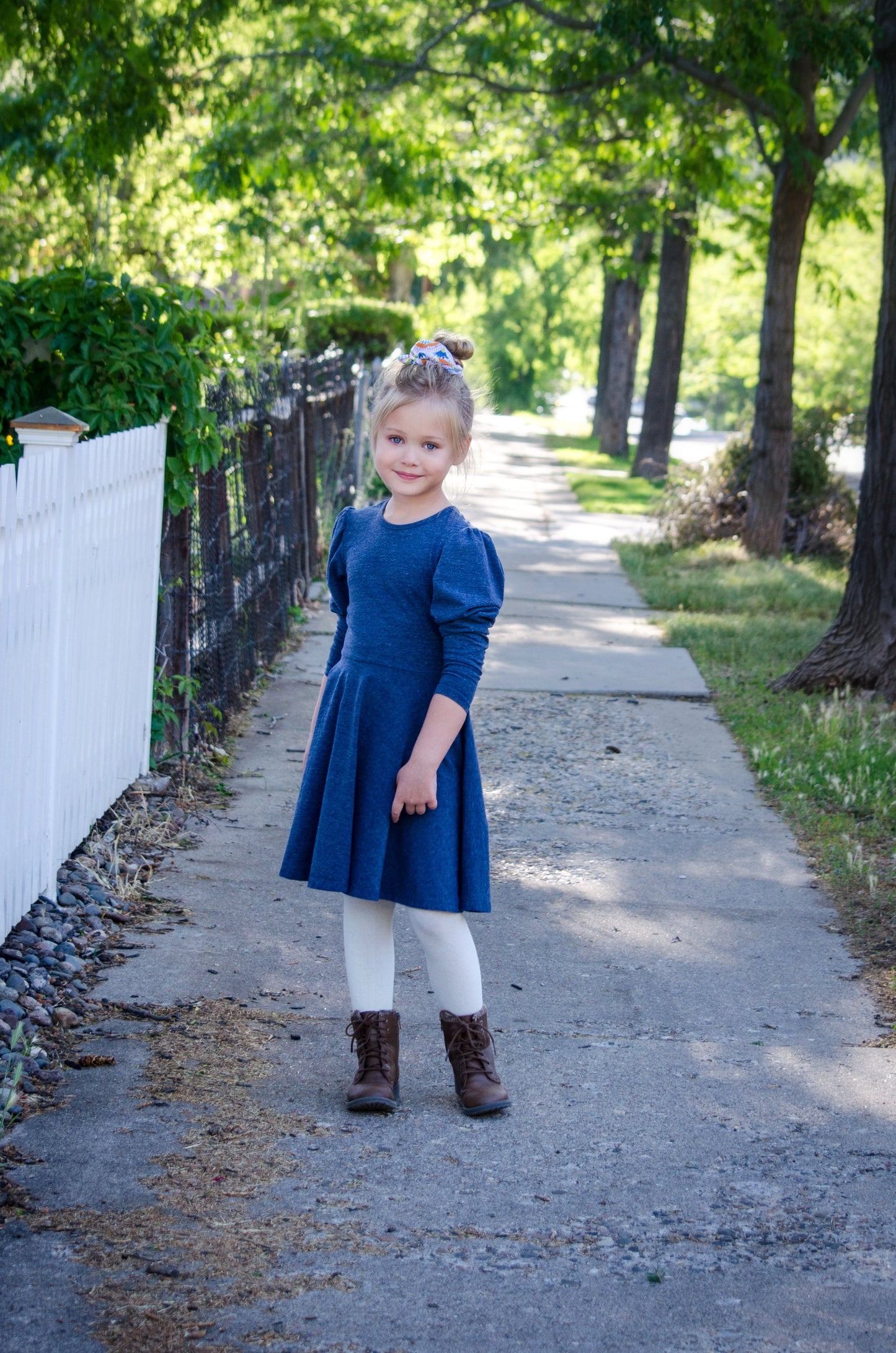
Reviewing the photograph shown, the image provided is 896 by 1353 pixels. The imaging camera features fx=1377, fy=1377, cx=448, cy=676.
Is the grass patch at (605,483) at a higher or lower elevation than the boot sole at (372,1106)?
higher

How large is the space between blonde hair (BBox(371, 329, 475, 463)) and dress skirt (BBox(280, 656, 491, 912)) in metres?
0.54

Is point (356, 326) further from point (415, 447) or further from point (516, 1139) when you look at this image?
point (516, 1139)

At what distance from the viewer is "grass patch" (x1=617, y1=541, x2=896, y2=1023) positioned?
15.7 feet

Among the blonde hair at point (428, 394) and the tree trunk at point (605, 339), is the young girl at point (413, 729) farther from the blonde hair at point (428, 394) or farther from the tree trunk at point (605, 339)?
the tree trunk at point (605, 339)

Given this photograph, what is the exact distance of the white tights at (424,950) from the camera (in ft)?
10.3

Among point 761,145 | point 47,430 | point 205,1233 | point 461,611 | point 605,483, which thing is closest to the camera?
point 205,1233

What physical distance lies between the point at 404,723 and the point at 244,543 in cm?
394

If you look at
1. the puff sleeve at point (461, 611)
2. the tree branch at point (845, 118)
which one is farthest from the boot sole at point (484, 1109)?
the tree branch at point (845, 118)

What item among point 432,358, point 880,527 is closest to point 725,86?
point 880,527

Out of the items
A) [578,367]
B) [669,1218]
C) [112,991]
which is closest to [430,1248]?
[669,1218]

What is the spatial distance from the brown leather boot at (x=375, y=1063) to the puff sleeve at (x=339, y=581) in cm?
81

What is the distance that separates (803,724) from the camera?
6.84 m

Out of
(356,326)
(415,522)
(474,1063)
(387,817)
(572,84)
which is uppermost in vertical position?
(572,84)

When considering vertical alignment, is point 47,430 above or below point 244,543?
above
